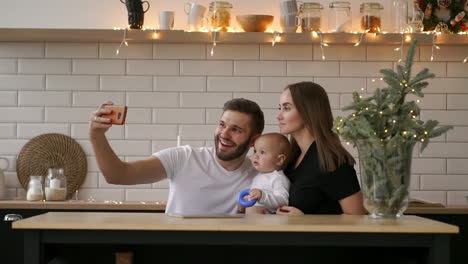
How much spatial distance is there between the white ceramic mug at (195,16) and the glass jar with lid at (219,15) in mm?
59

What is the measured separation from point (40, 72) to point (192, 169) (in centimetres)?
208

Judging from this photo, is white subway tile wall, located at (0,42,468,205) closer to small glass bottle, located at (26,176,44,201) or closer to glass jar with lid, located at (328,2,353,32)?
glass jar with lid, located at (328,2,353,32)

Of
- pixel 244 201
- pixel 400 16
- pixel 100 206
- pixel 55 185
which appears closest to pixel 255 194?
pixel 244 201

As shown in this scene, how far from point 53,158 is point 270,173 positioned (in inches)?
87.0

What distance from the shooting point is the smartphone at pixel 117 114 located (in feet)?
8.17

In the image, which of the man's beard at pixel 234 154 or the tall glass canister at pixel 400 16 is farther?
the tall glass canister at pixel 400 16

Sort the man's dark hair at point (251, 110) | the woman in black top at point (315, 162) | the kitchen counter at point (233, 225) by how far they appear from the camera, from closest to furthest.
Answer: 1. the kitchen counter at point (233, 225)
2. the woman in black top at point (315, 162)
3. the man's dark hair at point (251, 110)

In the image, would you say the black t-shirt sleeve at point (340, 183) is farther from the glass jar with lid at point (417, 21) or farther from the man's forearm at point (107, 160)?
the glass jar with lid at point (417, 21)

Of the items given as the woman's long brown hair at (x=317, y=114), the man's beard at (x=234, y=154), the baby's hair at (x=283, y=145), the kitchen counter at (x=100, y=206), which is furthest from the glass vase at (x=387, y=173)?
the kitchen counter at (x=100, y=206)

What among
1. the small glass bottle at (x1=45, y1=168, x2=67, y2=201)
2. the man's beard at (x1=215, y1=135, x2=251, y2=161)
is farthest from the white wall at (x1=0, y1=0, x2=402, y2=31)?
the man's beard at (x1=215, y1=135, x2=251, y2=161)

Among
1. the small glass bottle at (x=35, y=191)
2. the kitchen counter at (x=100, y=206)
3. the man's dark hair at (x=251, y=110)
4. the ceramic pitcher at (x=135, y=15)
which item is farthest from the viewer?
the ceramic pitcher at (x=135, y=15)

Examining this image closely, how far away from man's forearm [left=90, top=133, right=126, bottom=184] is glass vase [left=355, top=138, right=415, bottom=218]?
38.2 inches

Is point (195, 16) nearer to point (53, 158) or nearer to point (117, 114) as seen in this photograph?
point (53, 158)

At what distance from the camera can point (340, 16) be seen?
4.93 m
